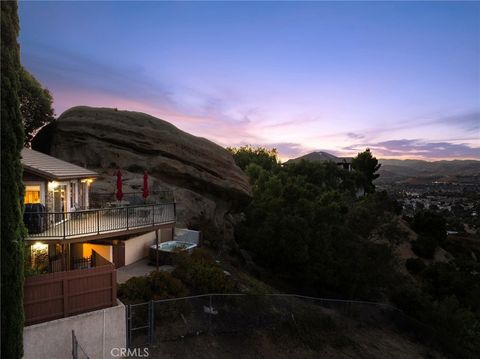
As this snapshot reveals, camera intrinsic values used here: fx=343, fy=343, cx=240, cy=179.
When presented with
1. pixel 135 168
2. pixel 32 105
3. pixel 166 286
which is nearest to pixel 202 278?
pixel 166 286

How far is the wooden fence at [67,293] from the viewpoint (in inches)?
418

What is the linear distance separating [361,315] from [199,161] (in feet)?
54.1

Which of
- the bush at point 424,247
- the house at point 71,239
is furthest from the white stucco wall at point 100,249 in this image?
the bush at point 424,247

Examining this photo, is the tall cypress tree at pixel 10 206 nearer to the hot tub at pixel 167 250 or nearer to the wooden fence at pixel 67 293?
the wooden fence at pixel 67 293

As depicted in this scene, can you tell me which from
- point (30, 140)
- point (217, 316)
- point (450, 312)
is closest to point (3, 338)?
point (217, 316)

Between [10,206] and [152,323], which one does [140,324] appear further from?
[10,206]

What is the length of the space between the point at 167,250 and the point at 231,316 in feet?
20.7

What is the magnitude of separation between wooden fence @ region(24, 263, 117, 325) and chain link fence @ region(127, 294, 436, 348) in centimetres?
113

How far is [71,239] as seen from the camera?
14.3m

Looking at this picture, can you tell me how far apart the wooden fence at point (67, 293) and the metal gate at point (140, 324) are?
0.83 m

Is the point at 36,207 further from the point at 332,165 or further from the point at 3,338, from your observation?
the point at 332,165

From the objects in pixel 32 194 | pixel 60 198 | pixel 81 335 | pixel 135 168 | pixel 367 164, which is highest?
pixel 367 164

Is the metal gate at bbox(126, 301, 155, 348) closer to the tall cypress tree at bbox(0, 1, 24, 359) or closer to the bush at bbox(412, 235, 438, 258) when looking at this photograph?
the tall cypress tree at bbox(0, 1, 24, 359)

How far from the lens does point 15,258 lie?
9.76 m
